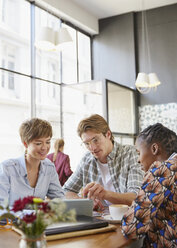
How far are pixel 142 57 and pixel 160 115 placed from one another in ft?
4.67

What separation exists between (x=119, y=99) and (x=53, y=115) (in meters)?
1.43

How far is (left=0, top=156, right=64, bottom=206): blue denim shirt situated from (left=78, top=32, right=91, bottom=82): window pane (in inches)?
220

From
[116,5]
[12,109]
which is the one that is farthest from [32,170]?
[116,5]

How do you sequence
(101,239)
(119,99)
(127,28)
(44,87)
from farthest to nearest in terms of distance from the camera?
(127,28) → (119,99) → (44,87) → (101,239)

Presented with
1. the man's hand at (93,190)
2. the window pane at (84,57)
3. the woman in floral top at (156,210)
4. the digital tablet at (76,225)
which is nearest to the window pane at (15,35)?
the window pane at (84,57)

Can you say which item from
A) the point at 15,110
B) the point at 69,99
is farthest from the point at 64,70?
the point at 15,110

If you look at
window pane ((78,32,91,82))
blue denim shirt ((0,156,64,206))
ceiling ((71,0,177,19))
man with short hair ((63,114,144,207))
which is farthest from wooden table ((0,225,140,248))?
ceiling ((71,0,177,19))

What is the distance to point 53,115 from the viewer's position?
21.6 ft

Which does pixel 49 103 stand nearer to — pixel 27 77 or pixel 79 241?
pixel 27 77

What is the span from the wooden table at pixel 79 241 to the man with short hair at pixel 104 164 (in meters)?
0.75

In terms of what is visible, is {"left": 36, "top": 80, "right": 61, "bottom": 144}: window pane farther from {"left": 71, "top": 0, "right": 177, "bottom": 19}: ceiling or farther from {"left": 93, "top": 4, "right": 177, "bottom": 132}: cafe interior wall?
{"left": 71, "top": 0, "right": 177, "bottom": 19}: ceiling

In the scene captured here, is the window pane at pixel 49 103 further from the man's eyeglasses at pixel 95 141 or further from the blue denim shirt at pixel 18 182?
the blue denim shirt at pixel 18 182

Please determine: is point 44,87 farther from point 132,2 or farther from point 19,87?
point 132,2

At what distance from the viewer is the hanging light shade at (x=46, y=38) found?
455 cm
